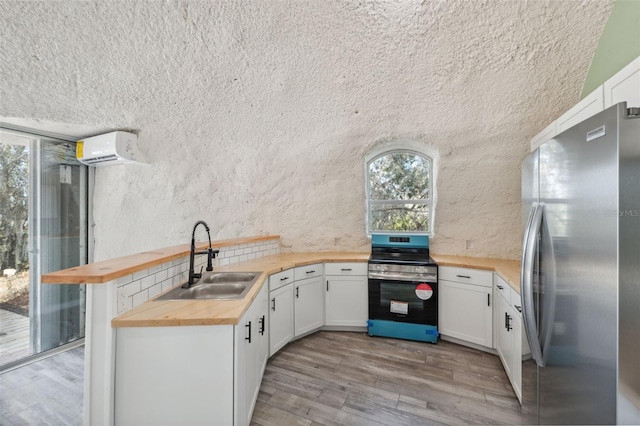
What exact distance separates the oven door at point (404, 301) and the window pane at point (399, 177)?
1.25 meters

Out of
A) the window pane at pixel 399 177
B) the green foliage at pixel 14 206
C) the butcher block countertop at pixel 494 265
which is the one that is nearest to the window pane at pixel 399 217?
the window pane at pixel 399 177

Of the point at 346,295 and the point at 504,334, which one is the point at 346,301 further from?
the point at 504,334

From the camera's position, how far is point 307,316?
2725 mm

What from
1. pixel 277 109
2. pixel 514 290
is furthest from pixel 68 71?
pixel 514 290

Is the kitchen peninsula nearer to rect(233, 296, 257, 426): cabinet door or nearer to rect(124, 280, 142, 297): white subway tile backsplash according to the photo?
rect(124, 280, 142, 297): white subway tile backsplash

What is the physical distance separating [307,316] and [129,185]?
2774 mm

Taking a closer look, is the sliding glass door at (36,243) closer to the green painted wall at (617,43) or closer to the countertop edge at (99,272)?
the countertop edge at (99,272)

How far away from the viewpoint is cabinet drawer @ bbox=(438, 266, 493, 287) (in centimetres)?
242

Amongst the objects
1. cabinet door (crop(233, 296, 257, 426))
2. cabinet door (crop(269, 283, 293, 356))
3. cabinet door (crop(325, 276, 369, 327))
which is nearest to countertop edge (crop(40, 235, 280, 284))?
cabinet door (crop(233, 296, 257, 426))

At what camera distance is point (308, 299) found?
2.74 meters

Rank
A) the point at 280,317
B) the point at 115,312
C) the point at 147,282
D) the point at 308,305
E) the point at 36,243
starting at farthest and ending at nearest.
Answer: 1. the point at 308,305
2. the point at 36,243
3. the point at 280,317
4. the point at 147,282
5. the point at 115,312

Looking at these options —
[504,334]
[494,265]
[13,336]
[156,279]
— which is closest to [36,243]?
[13,336]

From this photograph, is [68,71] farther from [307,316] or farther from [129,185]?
[307,316]

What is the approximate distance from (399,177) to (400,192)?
206mm
